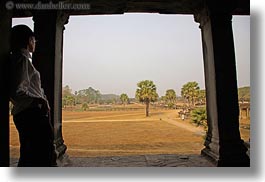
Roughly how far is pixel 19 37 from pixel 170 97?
2193 millimetres

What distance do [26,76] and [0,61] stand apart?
0.26 m

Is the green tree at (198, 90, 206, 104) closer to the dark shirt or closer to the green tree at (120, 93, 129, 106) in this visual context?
the green tree at (120, 93, 129, 106)

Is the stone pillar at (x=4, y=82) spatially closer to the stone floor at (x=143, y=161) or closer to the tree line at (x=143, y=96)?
the stone floor at (x=143, y=161)

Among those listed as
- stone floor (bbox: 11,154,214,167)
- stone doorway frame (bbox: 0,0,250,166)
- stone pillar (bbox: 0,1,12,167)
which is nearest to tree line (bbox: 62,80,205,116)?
stone doorway frame (bbox: 0,0,250,166)

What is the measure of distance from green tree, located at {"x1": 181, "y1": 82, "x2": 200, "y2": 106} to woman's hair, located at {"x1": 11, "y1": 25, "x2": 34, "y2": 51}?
6.76 ft

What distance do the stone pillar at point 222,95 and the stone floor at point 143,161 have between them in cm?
18

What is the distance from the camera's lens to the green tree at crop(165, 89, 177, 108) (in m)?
3.38

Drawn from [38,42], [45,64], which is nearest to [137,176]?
[45,64]

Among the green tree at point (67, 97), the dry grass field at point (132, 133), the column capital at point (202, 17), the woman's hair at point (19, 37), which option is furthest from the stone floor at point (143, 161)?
the column capital at point (202, 17)

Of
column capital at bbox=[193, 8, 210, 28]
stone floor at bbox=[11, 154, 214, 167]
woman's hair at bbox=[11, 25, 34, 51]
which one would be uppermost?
column capital at bbox=[193, 8, 210, 28]

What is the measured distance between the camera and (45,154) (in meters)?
1.76

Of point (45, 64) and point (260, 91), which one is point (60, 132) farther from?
point (260, 91)

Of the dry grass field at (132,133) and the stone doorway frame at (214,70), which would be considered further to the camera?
the dry grass field at (132,133)

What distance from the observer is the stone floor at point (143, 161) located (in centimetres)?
265
